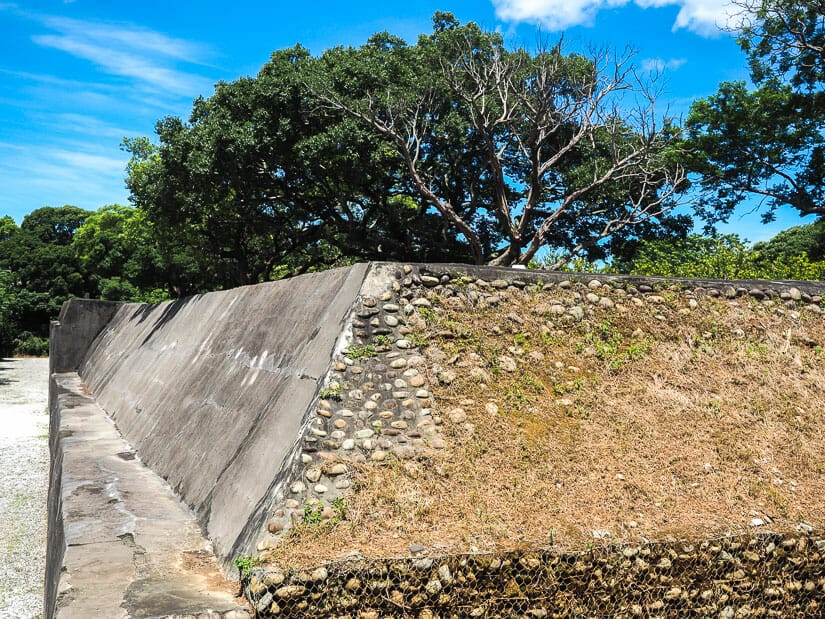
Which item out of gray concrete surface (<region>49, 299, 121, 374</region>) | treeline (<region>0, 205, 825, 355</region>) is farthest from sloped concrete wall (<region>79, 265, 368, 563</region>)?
treeline (<region>0, 205, 825, 355</region>)

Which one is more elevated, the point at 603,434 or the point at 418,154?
the point at 418,154

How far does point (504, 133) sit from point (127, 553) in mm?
16753

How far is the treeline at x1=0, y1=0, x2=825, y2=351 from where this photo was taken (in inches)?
627

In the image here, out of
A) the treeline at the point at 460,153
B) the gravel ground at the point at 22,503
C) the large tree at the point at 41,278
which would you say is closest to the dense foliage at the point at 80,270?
the large tree at the point at 41,278

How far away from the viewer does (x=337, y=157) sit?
1609 cm

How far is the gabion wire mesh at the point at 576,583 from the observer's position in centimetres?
264

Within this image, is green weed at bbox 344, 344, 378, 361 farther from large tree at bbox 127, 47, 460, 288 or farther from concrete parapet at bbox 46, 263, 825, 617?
large tree at bbox 127, 47, 460, 288

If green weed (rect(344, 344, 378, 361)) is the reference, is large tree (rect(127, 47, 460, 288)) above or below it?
above

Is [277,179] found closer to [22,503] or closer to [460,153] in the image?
[460,153]

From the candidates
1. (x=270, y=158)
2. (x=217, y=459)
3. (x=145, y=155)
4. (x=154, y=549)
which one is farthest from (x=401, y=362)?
(x=145, y=155)

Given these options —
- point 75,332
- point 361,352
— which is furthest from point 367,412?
point 75,332

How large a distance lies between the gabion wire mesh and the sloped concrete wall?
43cm

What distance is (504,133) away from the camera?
18.1 m

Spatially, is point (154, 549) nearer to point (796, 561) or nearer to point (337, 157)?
point (796, 561)
